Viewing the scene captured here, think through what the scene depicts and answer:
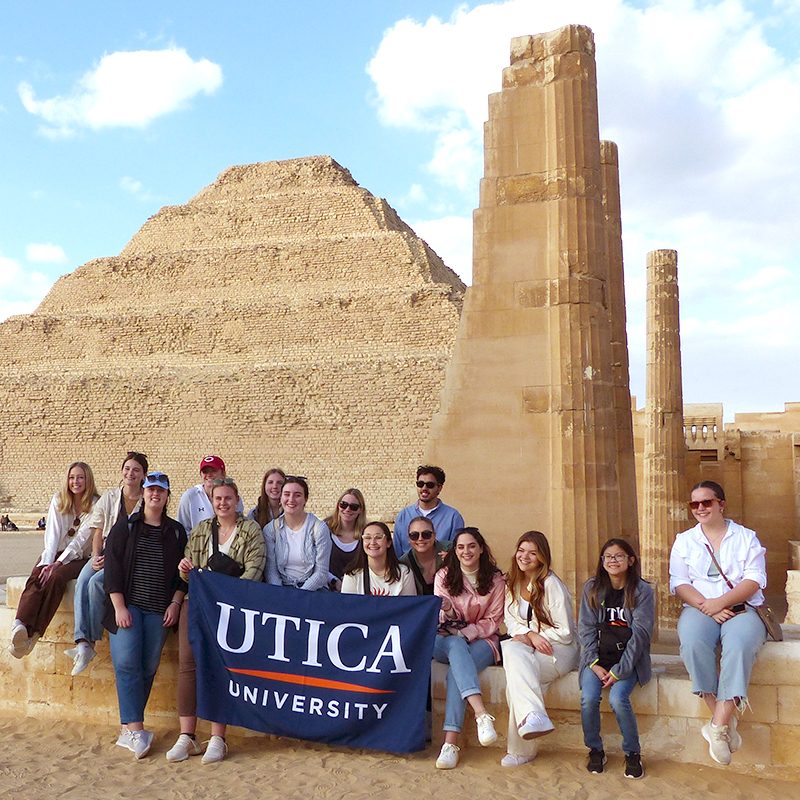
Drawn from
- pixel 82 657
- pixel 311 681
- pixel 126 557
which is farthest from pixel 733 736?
pixel 82 657

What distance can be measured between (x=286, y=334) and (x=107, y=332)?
10419mm

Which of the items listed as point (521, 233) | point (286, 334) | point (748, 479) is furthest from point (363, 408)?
point (521, 233)

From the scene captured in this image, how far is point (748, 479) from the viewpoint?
15523mm

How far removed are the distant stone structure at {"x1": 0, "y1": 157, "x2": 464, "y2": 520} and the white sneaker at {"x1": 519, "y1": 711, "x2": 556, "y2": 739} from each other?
3055 cm

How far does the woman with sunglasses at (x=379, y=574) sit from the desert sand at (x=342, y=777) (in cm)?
79

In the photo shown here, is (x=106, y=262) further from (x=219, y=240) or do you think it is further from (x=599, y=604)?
(x=599, y=604)

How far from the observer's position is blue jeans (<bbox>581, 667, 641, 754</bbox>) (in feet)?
13.2

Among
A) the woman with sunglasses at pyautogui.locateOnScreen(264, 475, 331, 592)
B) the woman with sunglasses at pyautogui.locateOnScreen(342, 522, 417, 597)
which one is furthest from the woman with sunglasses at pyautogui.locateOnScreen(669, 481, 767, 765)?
the woman with sunglasses at pyautogui.locateOnScreen(264, 475, 331, 592)

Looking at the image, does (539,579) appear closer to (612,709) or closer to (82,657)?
(612,709)

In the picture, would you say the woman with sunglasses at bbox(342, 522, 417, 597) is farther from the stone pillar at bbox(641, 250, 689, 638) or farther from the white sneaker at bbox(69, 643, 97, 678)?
the stone pillar at bbox(641, 250, 689, 638)

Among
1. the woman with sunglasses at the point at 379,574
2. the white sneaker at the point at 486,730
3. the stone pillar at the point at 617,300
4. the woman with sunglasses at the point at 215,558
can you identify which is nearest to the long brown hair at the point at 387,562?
the woman with sunglasses at the point at 379,574

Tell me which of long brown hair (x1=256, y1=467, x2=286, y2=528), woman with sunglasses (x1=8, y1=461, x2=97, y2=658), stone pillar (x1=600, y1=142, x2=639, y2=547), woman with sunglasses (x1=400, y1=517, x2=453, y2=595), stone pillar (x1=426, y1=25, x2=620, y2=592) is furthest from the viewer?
stone pillar (x1=600, y1=142, x2=639, y2=547)

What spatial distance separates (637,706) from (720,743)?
41 cm

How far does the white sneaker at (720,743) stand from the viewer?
3930mm
